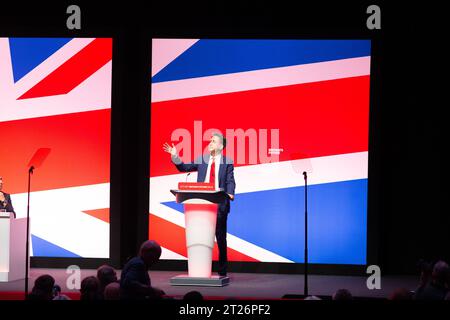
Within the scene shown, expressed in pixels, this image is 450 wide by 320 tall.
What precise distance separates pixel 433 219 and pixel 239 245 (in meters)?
2.19

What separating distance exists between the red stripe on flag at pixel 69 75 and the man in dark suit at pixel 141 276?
4.24m

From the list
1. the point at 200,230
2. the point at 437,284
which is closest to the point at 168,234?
the point at 200,230

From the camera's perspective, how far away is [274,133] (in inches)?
363

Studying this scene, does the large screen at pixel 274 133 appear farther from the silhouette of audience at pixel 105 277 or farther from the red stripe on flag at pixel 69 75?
the silhouette of audience at pixel 105 277

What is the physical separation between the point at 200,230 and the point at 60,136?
264 cm

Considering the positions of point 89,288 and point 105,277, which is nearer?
→ point 89,288

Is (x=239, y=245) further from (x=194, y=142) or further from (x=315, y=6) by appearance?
(x=315, y=6)

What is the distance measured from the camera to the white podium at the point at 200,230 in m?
7.54

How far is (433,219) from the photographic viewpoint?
9.30 meters

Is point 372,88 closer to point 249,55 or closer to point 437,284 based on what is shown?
point 249,55

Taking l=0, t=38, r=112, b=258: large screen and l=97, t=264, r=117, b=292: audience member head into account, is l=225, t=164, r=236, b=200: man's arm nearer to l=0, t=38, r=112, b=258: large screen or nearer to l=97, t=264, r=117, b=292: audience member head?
l=0, t=38, r=112, b=258: large screen

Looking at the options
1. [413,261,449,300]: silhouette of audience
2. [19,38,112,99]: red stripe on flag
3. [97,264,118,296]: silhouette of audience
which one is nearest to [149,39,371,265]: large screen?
[19,38,112,99]: red stripe on flag
